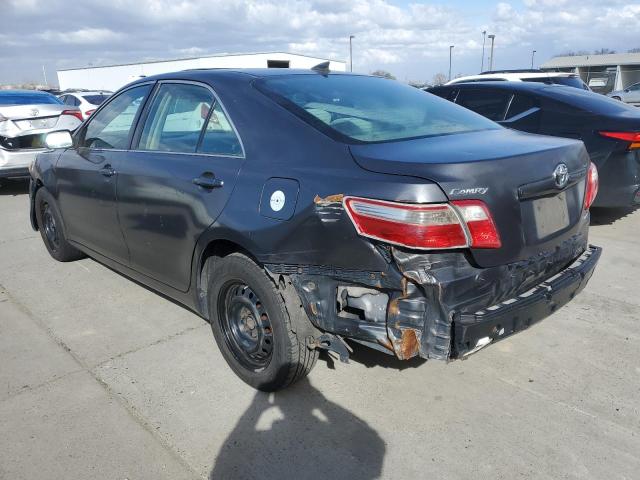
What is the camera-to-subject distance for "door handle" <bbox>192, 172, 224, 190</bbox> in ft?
9.11

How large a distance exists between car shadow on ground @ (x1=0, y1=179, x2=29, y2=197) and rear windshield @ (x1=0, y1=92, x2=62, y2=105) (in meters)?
1.53

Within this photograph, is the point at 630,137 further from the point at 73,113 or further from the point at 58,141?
the point at 73,113

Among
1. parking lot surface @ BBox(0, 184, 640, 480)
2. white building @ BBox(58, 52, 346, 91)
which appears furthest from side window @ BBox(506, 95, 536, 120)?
white building @ BBox(58, 52, 346, 91)

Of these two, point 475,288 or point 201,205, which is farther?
point 201,205

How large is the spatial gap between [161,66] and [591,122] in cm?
4950

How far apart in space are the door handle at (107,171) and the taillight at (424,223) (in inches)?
83.2

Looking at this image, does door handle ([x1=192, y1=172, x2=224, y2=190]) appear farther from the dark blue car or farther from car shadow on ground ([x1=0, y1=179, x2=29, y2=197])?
car shadow on ground ([x1=0, y1=179, x2=29, y2=197])

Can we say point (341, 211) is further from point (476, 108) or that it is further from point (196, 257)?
point (476, 108)

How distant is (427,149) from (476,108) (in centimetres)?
466

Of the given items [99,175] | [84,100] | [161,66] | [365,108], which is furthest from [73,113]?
[161,66]

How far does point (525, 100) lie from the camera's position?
20.0 ft

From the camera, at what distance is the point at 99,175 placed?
379 cm

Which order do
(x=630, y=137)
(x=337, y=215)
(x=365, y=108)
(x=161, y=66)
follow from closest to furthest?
(x=337, y=215) < (x=365, y=108) < (x=630, y=137) < (x=161, y=66)

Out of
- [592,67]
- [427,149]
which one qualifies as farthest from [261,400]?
[592,67]
